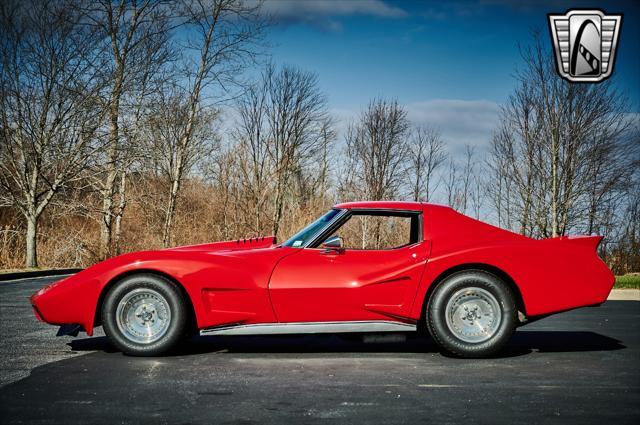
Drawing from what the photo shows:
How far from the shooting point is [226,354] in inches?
244

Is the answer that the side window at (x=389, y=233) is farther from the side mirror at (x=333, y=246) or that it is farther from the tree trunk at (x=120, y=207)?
the tree trunk at (x=120, y=207)

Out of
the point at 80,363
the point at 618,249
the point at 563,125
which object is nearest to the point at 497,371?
the point at 80,363

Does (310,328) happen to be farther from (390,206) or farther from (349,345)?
(390,206)

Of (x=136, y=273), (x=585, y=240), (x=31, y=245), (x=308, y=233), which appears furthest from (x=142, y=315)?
(x=31, y=245)

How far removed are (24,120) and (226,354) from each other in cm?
1496

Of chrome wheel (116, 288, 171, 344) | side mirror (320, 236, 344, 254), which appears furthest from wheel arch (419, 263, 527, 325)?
chrome wheel (116, 288, 171, 344)

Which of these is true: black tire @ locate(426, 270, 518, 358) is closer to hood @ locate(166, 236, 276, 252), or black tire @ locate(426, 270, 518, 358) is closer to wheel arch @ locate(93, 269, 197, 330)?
hood @ locate(166, 236, 276, 252)

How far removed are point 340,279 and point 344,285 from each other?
67 millimetres

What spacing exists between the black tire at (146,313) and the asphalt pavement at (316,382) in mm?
150

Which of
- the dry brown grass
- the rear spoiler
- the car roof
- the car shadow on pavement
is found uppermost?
the dry brown grass

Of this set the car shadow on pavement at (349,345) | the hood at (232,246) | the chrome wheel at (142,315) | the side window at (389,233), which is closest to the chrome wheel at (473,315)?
the car shadow on pavement at (349,345)

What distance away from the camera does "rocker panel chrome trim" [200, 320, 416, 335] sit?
5871 mm

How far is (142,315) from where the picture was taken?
19.6ft

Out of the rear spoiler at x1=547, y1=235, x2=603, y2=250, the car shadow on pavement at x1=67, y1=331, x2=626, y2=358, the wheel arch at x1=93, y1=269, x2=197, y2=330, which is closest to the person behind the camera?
the wheel arch at x1=93, y1=269, x2=197, y2=330
